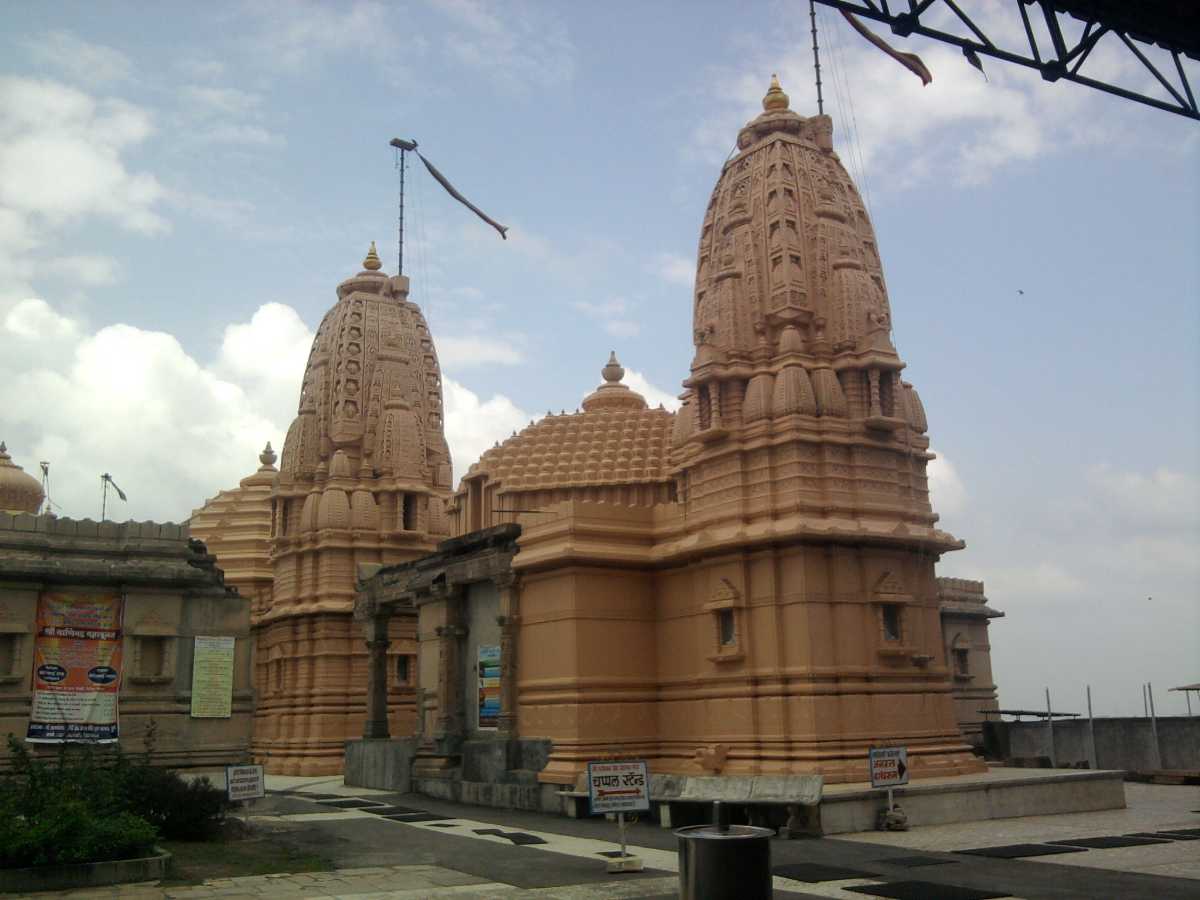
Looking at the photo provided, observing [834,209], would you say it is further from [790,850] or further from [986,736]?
[986,736]

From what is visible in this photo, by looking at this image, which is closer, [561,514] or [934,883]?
[934,883]

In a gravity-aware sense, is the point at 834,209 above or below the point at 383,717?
above

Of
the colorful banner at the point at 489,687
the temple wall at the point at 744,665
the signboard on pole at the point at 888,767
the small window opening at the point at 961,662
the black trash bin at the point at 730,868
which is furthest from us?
the small window opening at the point at 961,662

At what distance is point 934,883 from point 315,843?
33.3 ft

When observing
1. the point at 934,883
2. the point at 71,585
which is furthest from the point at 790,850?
the point at 71,585

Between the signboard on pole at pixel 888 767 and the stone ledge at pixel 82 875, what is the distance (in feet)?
37.8

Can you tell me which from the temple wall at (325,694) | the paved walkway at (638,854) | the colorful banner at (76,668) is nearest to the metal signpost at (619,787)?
the paved walkway at (638,854)

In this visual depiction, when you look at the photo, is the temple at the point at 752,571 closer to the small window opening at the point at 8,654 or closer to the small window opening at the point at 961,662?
the small window opening at the point at 8,654

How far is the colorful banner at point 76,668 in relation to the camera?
2250 centimetres

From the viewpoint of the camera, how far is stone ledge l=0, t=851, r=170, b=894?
1367 centimetres

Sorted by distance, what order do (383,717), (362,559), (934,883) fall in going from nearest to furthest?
(934,883) < (383,717) < (362,559)

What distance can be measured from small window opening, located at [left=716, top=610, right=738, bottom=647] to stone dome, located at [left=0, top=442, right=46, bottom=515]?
17830mm

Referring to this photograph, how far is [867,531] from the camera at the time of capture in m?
24.1

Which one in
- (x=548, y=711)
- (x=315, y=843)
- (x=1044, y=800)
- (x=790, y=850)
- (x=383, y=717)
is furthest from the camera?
(x=383, y=717)
